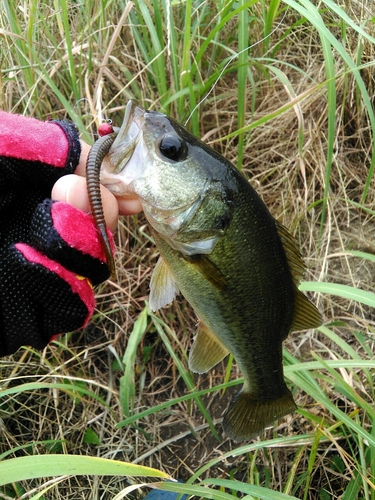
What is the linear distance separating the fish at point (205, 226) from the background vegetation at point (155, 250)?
0.60 m

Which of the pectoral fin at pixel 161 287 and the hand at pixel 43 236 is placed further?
the pectoral fin at pixel 161 287

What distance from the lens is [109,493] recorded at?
221cm

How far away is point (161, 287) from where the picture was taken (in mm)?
1507

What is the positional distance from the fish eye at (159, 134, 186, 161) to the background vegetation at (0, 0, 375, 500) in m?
0.61

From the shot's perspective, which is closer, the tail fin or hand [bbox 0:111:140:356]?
hand [bbox 0:111:140:356]

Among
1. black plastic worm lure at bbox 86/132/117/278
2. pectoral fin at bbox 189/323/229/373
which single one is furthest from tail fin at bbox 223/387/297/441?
black plastic worm lure at bbox 86/132/117/278

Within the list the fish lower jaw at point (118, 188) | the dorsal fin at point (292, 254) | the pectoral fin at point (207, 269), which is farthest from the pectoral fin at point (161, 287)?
the dorsal fin at point (292, 254)

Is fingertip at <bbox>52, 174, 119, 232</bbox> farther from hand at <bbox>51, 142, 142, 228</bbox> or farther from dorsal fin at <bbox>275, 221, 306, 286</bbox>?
dorsal fin at <bbox>275, 221, 306, 286</bbox>

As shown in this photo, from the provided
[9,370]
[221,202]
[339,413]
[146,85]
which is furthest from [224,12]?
[9,370]

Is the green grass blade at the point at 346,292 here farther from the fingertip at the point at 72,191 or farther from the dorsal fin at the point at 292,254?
the fingertip at the point at 72,191

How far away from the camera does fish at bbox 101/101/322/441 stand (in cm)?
137

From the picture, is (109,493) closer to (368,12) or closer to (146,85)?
(146,85)

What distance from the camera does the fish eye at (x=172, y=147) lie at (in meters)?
1.37

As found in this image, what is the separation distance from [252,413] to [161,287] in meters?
0.52
